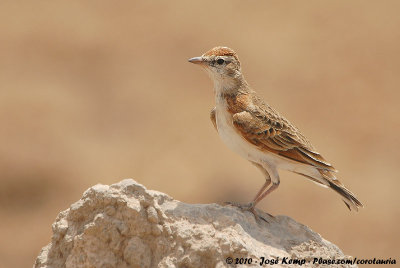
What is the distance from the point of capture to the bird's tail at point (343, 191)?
811 cm

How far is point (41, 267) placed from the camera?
6953 mm

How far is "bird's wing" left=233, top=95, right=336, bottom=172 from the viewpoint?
818 cm

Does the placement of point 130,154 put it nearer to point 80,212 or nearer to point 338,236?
point 338,236

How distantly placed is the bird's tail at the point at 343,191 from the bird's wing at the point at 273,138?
0.29ft

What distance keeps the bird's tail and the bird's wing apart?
87 millimetres

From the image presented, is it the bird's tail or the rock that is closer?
the rock

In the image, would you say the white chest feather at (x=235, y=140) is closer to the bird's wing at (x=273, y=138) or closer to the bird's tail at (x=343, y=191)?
the bird's wing at (x=273, y=138)

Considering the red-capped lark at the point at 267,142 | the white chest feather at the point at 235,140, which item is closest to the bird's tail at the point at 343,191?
the red-capped lark at the point at 267,142

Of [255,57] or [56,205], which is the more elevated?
[255,57]

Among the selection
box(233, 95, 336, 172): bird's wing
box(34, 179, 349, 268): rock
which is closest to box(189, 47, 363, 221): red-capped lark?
box(233, 95, 336, 172): bird's wing

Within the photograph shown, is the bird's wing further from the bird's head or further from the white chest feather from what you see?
the bird's head

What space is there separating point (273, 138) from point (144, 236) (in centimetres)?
211

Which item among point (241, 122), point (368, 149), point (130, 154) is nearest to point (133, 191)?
point (241, 122)

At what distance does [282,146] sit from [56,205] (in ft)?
40.2
